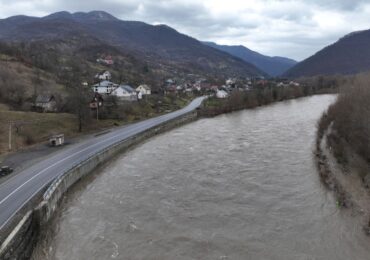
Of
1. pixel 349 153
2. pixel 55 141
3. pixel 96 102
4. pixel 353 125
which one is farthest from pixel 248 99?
pixel 55 141

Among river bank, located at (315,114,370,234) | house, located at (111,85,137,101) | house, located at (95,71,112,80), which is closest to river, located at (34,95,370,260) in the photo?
river bank, located at (315,114,370,234)

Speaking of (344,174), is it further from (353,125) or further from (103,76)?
(103,76)

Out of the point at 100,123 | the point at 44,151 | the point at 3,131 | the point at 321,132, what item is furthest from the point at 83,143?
the point at 321,132

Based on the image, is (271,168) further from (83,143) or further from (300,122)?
(300,122)

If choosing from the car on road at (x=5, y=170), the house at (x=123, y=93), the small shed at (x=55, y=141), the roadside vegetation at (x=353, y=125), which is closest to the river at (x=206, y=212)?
the roadside vegetation at (x=353, y=125)

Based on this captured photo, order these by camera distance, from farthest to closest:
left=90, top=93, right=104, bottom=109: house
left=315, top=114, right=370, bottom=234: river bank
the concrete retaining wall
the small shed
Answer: left=90, top=93, right=104, bottom=109: house
the small shed
left=315, top=114, right=370, bottom=234: river bank
the concrete retaining wall

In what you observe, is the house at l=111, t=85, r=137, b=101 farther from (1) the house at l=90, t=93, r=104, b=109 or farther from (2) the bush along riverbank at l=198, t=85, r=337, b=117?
(1) the house at l=90, t=93, r=104, b=109
